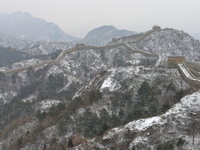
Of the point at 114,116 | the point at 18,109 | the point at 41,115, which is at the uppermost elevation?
the point at 114,116

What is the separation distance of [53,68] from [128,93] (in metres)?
65.9

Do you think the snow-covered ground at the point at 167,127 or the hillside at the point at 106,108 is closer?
the snow-covered ground at the point at 167,127

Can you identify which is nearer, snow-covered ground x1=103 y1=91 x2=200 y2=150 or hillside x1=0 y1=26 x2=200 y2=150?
snow-covered ground x1=103 y1=91 x2=200 y2=150

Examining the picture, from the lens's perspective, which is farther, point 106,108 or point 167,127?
point 106,108

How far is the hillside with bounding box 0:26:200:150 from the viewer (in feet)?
83.6

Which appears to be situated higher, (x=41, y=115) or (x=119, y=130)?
(x=119, y=130)

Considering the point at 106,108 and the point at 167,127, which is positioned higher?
the point at 167,127

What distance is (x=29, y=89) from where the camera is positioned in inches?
3688

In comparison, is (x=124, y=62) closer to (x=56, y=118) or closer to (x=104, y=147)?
(x=56, y=118)

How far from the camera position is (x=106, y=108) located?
1759 inches

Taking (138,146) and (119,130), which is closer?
(138,146)

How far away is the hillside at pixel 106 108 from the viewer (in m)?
25.5

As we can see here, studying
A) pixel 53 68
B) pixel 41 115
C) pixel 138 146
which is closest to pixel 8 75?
pixel 53 68

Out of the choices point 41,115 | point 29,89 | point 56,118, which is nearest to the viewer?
point 56,118
